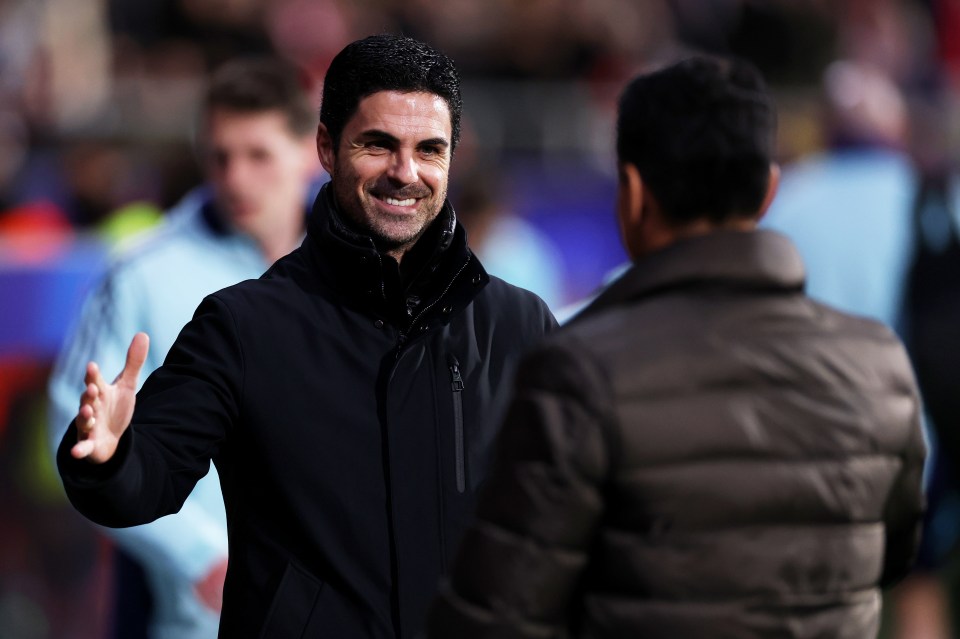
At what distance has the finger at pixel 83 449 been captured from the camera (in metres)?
2.71

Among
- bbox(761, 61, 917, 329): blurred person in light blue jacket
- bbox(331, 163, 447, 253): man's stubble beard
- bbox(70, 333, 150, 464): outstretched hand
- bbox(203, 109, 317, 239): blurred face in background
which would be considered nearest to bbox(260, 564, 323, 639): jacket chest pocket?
bbox(70, 333, 150, 464): outstretched hand

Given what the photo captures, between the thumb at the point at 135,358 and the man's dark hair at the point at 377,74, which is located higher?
the man's dark hair at the point at 377,74

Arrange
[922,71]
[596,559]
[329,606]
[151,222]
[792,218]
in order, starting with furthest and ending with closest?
1. [922,71]
2. [151,222]
3. [792,218]
4. [329,606]
5. [596,559]

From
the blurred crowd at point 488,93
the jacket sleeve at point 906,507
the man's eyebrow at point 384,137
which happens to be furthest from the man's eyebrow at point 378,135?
the blurred crowd at point 488,93

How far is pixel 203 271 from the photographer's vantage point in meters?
Result: 4.66

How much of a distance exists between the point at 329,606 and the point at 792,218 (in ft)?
12.1

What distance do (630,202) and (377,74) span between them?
86 cm

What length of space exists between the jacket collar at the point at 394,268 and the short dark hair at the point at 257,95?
69.1 inches

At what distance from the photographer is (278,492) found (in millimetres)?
2957

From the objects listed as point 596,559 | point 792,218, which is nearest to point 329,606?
point 596,559

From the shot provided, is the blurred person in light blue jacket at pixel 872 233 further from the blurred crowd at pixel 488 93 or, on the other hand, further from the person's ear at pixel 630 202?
the person's ear at pixel 630 202

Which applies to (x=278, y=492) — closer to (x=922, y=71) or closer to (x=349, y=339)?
(x=349, y=339)

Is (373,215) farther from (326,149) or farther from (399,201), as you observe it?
(326,149)

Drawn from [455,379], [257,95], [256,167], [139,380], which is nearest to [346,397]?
[455,379]
